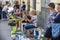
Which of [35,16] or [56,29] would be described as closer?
[56,29]

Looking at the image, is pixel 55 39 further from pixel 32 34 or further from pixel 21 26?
pixel 21 26

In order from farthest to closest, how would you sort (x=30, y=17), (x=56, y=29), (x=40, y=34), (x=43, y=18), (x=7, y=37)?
(x=43, y=18) → (x=30, y=17) → (x=7, y=37) → (x=40, y=34) → (x=56, y=29)

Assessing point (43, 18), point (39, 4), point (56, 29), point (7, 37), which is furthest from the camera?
point (39, 4)

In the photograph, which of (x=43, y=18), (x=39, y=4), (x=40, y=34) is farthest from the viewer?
(x=39, y=4)

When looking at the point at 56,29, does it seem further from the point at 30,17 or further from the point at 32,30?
the point at 30,17

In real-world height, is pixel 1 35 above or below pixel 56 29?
below

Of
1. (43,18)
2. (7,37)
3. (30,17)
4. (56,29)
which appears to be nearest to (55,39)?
(56,29)

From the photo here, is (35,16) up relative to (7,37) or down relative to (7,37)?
up

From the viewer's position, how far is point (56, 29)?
5141 mm

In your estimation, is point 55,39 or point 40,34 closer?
point 55,39

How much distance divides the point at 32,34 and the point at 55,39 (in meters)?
1.95

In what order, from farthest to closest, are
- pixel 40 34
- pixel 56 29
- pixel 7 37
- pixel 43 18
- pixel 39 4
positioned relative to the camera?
pixel 39 4 < pixel 43 18 < pixel 7 37 < pixel 40 34 < pixel 56 29

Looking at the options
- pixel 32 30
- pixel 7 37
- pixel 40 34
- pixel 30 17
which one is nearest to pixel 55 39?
pixel 40 34

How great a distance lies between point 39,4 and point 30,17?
1770 mm
